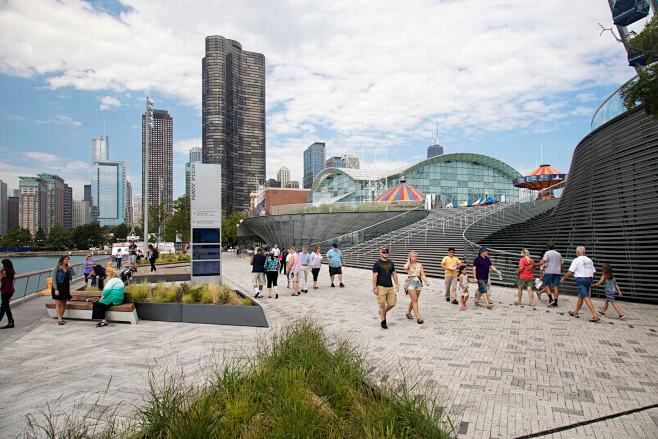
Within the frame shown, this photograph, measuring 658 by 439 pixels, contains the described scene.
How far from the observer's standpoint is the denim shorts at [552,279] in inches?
448

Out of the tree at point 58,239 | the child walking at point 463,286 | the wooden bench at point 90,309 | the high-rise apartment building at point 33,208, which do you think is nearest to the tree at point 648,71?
the child walking at point 463,286

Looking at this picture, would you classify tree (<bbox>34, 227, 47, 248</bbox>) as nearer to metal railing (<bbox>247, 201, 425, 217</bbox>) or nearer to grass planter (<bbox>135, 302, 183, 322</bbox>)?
metal railing (<bbox>247, 201, 425, 217</bbox>)

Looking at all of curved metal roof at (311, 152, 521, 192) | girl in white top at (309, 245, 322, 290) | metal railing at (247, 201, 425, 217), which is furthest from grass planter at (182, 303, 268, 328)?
curved metal roof at (311, 152, 521, 192)

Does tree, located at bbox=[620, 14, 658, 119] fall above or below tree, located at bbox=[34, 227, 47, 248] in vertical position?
above

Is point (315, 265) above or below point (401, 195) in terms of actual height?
below

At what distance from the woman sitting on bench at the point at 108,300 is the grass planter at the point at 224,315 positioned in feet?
5.11

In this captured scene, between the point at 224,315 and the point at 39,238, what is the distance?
107 m

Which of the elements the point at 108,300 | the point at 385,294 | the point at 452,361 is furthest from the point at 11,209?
the point at 452,361

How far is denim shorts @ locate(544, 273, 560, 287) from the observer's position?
37.3 feet

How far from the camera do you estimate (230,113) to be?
188m

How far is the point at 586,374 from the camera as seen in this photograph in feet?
19.2

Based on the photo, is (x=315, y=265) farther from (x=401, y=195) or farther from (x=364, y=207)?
(x=401, y=195)

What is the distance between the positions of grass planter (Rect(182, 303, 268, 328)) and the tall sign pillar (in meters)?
5.34

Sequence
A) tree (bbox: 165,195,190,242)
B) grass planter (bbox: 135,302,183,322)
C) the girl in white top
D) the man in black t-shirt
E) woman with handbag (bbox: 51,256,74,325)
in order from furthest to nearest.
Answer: tree (bbox: 165,195,190,242) → the girl in white top → grass planter (bbox: 135,302,183,322) → woman with handbag (bbox: 51,256,74,325) → the man in black t-shirt
